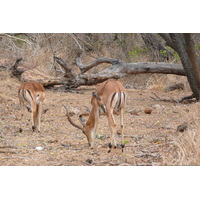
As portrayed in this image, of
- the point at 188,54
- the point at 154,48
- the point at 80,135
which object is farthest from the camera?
the point at 154,48

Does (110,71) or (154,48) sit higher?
(154,48)

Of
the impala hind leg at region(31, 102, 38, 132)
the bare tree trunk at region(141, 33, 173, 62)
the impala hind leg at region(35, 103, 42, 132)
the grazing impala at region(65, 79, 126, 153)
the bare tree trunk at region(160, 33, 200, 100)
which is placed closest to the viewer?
the grazing impala at region(65, 79, 126, 153)

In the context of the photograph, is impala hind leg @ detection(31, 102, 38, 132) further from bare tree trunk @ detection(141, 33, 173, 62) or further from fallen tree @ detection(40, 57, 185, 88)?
bare tree trunk @ detection(141, 33, 173, 62)

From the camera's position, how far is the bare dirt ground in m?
4.19

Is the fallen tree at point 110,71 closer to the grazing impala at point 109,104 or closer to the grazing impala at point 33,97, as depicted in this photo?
the grazing impala at point 33,97

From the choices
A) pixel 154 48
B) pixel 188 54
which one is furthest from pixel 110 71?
pixel 154 48

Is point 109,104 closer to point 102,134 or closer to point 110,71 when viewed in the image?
point 102,134

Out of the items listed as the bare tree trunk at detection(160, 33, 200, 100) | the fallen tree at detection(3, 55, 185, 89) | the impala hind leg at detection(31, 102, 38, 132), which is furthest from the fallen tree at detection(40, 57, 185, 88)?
the impala hind leg at detection(31, 102, 38, 132)

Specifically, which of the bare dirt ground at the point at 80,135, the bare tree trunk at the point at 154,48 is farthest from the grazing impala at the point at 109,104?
the bare tree trunk at the point at 154,48

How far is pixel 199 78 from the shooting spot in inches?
286

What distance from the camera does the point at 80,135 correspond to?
558cm

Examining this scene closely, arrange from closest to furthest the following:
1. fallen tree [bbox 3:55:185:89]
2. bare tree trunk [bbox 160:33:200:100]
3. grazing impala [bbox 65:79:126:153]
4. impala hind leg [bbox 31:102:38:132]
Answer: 1. grazing impala [bbox 65:79:126:153]
2. impala hind leg [bbox 31:102:38:132]
3. bare tree trunk [bbox 160:33:200:100]
4. fallen tree [bbox 3:55:185:89]
